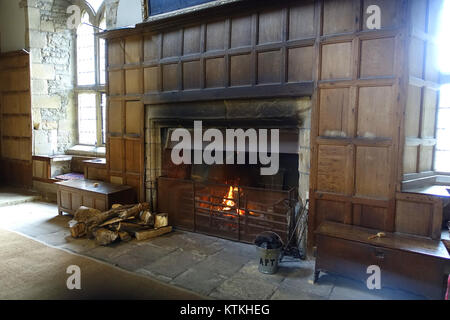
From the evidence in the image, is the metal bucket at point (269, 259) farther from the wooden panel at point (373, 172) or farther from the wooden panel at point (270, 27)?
the wooden panel at point (270, 27)

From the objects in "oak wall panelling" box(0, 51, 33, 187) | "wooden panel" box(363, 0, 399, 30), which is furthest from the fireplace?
"oak wall panelling" box(0, 51, 33, 187)

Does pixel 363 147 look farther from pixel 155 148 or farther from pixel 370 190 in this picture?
pixel 155 148

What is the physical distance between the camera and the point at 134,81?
549 cm

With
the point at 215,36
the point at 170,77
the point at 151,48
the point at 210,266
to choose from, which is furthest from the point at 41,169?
the point at 210,266

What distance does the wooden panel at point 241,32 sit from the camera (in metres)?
4.28

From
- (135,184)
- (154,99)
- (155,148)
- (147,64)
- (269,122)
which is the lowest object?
(135,184)

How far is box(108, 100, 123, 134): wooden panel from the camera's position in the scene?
5738 millimetres

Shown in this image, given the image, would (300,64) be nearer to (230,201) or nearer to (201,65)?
(201,65)

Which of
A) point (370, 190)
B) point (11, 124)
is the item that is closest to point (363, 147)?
point (370, 190)

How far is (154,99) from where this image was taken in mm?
5207

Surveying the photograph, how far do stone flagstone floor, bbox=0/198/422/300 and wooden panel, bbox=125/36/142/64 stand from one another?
3054mm

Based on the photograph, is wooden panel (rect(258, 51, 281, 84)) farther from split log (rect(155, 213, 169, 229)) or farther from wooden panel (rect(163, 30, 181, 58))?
split log (rect(155, 213, 169, 229))

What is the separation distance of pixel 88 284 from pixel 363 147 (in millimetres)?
3448

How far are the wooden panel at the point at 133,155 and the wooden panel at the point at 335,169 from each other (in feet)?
10.3
